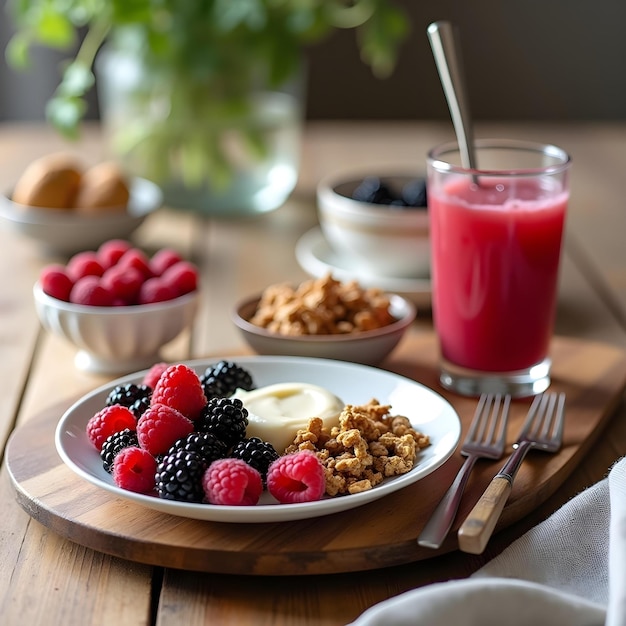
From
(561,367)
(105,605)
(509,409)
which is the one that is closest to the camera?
(105,605)

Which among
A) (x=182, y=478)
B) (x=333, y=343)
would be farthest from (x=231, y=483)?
(x=333, y=343)

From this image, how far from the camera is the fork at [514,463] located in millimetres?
875

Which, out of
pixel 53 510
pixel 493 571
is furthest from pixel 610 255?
pixel 53 510

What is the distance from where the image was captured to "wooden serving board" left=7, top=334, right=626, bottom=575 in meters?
0.92

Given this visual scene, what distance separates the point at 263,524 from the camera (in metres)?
0.97

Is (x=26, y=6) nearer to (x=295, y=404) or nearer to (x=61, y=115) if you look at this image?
(x=61, y=115)

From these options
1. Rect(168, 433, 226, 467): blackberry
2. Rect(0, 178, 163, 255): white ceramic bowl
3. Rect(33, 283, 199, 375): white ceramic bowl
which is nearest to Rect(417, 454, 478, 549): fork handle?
Rect(168, 433, 226, 467): blackberry

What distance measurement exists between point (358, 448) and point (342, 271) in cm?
80

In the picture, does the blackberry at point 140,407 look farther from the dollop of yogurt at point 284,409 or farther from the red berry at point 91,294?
the red berry at point 91,294

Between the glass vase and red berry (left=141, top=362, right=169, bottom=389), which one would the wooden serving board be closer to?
red berry (left=141, top=362, right=169, bottom=389)

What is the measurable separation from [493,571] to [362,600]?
0.40ft

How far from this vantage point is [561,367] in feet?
4.73

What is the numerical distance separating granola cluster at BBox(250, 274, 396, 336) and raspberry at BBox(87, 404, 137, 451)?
35 centimetres

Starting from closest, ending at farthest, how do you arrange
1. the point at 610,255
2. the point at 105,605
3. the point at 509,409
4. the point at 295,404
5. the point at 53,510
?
the point at 105,605, the point at 53,510, the point at 295,404, the point at 509,409, the point at 610,255
